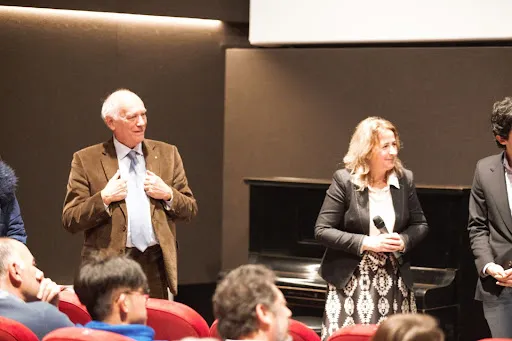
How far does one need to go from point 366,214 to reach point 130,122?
1.24m

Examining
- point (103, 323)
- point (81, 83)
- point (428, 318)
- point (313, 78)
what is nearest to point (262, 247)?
point (313, 78)

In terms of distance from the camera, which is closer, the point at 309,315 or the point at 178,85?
the point at 309,315

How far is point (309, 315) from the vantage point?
5.98 metres

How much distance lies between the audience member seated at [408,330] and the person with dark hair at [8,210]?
8.82 ft

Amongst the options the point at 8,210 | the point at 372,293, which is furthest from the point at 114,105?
the point at 372,293

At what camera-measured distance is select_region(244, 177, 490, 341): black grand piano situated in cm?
559

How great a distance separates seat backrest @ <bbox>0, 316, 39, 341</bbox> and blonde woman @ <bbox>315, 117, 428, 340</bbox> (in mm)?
1796

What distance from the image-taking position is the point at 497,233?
4250 mm

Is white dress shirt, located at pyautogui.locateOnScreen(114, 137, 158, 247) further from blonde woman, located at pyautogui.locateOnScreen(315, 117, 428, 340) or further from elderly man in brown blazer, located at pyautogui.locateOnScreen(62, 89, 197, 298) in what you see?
blonde woman, located at pyautogui.locateOnScreen(315, 117, 428, 340)

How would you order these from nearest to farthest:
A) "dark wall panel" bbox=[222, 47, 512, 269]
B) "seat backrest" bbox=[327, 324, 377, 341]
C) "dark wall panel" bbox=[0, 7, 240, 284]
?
1. "seat backrest" bbox=[327, 324, 377, 341]
2. "dark wall panel" bbox=[222, 47, 512, 269]
3. "dark wall panel" bbox=[0, 7, 240, 284]

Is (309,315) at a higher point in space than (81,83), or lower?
lower

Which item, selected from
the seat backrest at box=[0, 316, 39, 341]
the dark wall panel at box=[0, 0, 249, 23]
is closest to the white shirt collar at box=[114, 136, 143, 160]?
the seat backrest at box=[0, 316, 39, 341]

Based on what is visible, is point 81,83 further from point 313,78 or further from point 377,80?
point 377,80

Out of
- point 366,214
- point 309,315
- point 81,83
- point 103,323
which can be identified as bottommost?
point 309,315
